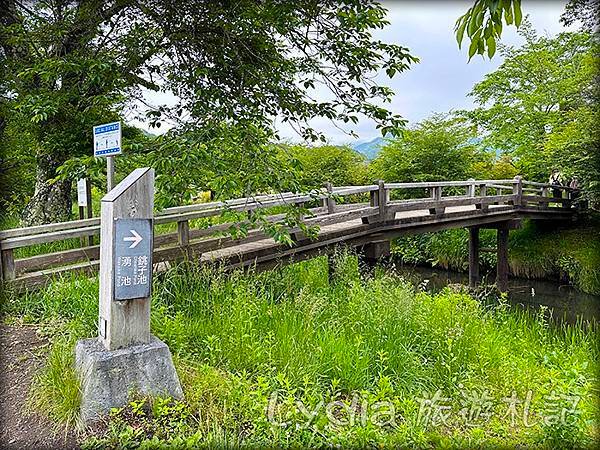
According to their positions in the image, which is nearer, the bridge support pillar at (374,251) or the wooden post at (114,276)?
the wooden post at (114,276)

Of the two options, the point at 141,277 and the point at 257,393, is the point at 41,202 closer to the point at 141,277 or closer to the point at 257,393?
the point at 141,277

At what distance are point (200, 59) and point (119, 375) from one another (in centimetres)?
425

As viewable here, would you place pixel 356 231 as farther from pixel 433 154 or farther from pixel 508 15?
pixel 433 154

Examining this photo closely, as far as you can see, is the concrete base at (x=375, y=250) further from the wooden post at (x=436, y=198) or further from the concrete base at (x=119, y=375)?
the concrete base at (x=119, y=375)

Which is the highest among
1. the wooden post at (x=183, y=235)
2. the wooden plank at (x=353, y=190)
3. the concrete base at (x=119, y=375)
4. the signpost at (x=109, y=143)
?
the signpost at (x=109, y=143)

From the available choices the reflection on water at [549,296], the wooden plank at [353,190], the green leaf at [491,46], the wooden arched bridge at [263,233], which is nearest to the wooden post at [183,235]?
the wooden arched bridge at [263,233]

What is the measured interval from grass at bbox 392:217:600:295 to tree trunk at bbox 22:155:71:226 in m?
13.2

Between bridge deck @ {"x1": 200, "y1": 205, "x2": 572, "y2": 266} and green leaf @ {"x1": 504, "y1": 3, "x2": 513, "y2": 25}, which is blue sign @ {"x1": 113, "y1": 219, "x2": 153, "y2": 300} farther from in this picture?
bridge deck @ {"x1": 200, "y1": 205, "x2": 572, "y2": 266}

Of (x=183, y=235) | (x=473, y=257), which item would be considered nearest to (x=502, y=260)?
(x=473, y=257)

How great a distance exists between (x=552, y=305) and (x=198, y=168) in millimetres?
11124

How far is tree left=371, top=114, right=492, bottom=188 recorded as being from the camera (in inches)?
683

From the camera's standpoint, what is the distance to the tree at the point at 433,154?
683 inches

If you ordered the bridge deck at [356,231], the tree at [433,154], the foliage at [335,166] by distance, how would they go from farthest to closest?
the foliage at [335,166]
the tree at [433,154]
the bridge deck at [356,231]

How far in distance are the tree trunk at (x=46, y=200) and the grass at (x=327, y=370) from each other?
2741 millimetres
